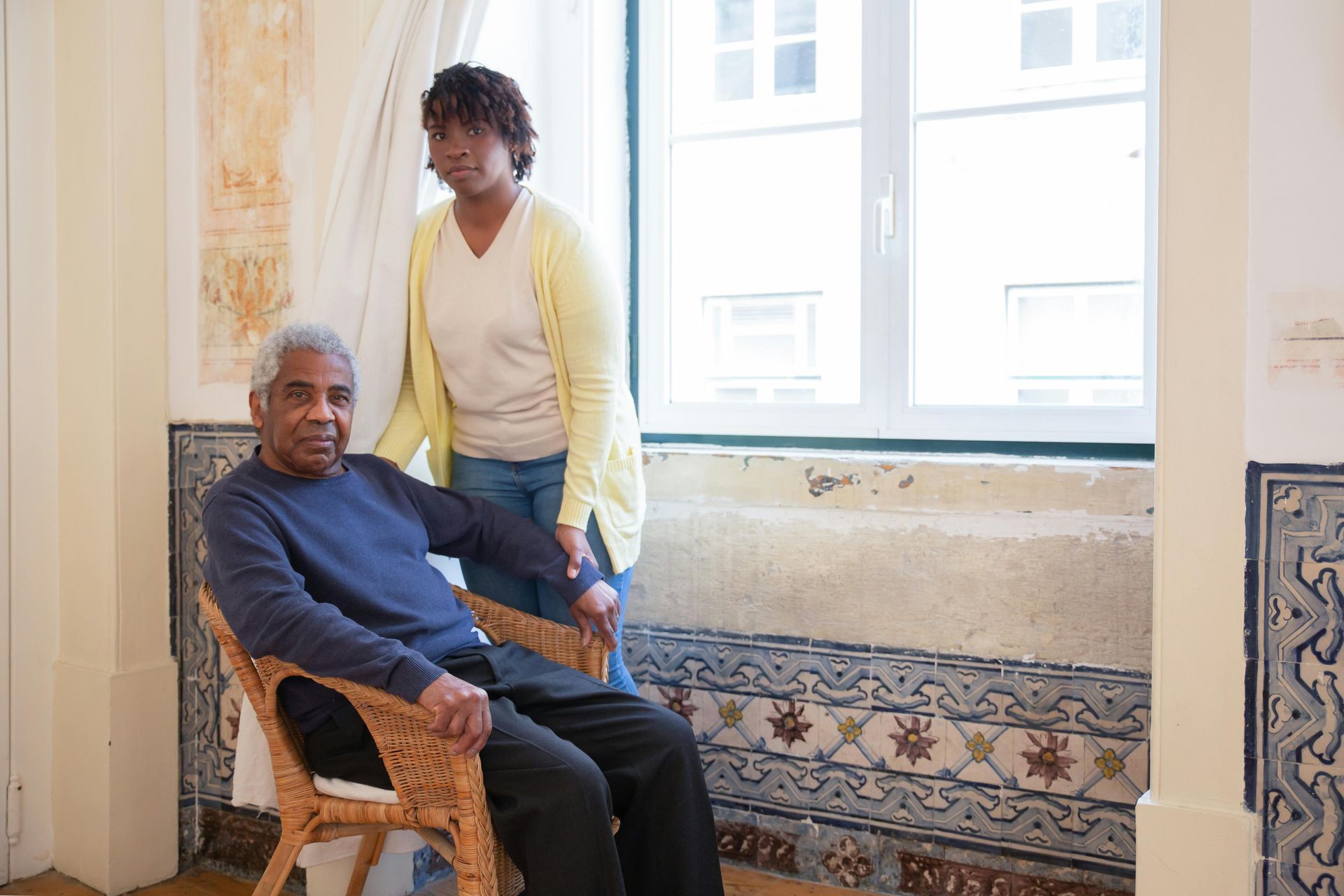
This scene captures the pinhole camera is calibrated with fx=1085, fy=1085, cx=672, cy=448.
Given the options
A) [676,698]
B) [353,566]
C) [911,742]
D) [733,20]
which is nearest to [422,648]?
[353,566]

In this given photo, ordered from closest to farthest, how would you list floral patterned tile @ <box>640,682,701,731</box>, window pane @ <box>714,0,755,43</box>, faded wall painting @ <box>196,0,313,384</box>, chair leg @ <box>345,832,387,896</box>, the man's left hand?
1. the man's left hand
2. chair leg @ <box>345,832,387,896</box>
3. faded wall painting @ <box>196,0,313,384</box>
4. floral patterned tile @ <box>640,682,701,731</box>
5. window pane @ <box>714,0,755,43</box>

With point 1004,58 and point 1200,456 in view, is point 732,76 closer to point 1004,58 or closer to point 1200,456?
point 1004,58

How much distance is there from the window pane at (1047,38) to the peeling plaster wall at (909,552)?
96 cm

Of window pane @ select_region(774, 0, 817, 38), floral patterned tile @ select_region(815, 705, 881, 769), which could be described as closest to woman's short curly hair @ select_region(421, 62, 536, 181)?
window pane @ select_region(774, 0, 817, 38)

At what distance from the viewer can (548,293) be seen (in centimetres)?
220

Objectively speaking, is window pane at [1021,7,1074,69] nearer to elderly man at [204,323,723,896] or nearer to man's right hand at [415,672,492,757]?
elderly man at [204,323,723,896]

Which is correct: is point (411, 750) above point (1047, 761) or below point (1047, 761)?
above

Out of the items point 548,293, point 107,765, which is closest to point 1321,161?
point 548,293

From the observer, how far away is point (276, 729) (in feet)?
6.17

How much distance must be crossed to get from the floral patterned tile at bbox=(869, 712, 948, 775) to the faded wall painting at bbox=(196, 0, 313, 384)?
1742 millimetres

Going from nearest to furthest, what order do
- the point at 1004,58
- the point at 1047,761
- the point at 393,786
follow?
1. the point at 393,786
2. the point at 1047,761
3. the point at 1004,58

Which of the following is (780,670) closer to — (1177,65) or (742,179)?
(742,179)

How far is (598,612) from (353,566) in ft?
1.59

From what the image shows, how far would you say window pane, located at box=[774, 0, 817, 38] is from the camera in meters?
2.81
